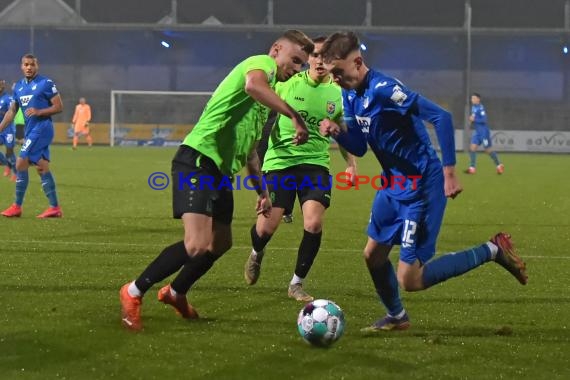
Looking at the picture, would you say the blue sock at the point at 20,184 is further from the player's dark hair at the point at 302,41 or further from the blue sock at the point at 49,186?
the player's dark hair at the point at 302,41

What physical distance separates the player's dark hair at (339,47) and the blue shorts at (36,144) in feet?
25.7

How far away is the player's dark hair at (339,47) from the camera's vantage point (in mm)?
5574

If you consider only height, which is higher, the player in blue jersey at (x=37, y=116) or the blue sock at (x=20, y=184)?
the player in blue jersey at (x=37, y=116)

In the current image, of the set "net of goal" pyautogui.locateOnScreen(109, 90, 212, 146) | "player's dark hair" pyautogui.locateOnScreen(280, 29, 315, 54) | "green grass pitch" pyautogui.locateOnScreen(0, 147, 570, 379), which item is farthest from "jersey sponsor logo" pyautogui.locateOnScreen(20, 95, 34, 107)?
"net of goal" pyautogui.locateOnScreen(109, 90, 212, 146)

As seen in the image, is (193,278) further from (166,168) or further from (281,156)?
(166,168)

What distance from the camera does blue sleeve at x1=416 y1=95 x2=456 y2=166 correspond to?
18.2 feet

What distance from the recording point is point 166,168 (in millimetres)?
25672

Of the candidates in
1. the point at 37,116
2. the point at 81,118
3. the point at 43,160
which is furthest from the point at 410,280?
the point at 81,118

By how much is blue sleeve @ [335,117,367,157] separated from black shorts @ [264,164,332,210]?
1764 mm

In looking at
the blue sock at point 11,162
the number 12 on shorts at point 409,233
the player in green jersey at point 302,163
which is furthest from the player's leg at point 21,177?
the number 12 on shorts at point 409,233

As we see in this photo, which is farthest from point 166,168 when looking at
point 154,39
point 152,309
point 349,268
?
point 154,39

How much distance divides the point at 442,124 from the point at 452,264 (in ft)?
3.29

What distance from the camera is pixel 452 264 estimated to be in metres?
6.05

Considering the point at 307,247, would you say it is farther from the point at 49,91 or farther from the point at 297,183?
the point at 49,91
